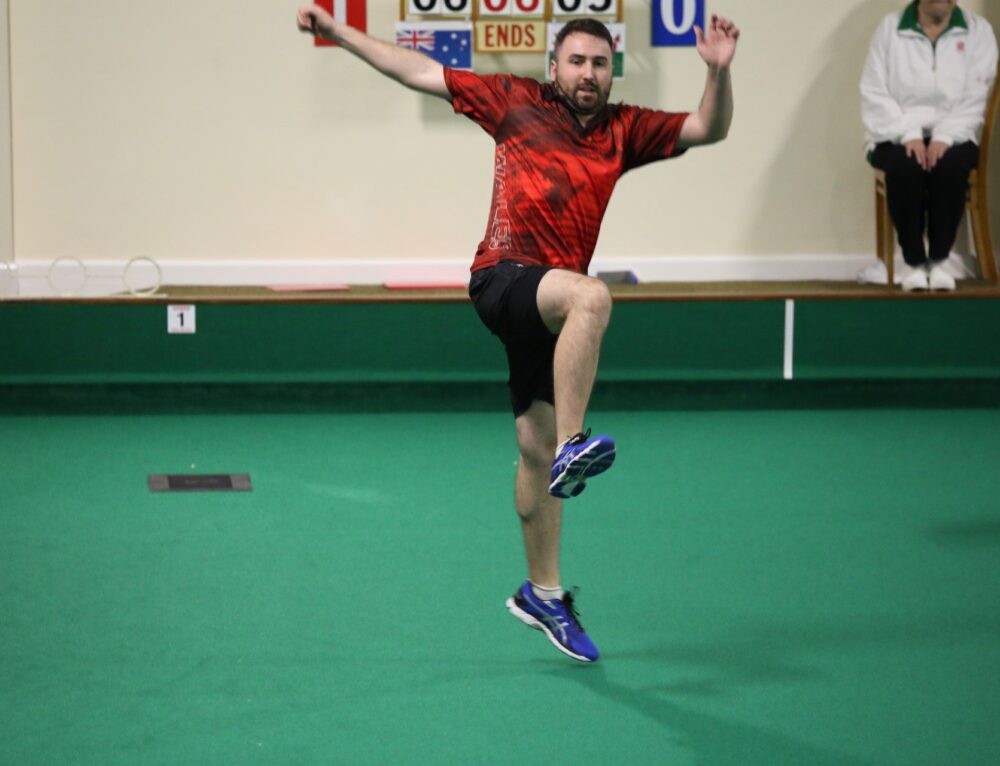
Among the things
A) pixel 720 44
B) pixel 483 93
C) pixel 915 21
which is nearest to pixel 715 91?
pixel 720 44

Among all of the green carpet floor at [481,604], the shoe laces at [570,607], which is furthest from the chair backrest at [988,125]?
the shoe laces at [570,607]

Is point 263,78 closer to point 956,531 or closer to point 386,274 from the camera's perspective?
point 386,274

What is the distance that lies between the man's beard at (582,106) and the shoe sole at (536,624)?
1.11m

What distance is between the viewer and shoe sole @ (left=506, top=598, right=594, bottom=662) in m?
3.14

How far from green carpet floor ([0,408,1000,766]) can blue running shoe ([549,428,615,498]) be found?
1.52 ft

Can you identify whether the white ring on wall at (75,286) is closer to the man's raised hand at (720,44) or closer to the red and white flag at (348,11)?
the red and white flag at (348,11)

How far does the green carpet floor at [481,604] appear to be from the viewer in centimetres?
273

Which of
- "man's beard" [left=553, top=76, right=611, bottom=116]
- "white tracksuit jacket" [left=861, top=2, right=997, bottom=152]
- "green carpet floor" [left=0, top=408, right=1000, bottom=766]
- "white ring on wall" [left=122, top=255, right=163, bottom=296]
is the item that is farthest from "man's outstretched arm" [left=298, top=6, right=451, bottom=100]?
"white tracksuit jacket" [left=861, top=2, right=997, bottom=152]

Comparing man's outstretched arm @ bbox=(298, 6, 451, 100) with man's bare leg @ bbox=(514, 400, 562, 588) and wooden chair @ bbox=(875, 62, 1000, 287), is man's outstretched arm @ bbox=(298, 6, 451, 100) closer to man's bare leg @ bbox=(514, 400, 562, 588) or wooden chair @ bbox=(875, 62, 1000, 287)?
man's bare leg @ bbox=(514, 400, 562, 588)

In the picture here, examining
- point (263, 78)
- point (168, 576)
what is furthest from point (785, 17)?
point (168, 576)

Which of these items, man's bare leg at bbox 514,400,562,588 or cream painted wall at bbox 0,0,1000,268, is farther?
cream painted wall at bbox 0,0,1000,268

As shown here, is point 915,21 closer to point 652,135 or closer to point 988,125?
point 988,125

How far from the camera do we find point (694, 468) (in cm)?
503

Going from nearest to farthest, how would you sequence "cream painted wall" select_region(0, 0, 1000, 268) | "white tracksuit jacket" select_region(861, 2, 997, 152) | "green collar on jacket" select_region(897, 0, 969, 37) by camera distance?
"white tracksuit jacket" select_region(861, 2, 997, 152)
"green collar on jacket" select_region(897, 0, 969, 37)
"cream painted wall" select_region(0, 0, 1000, 268)
